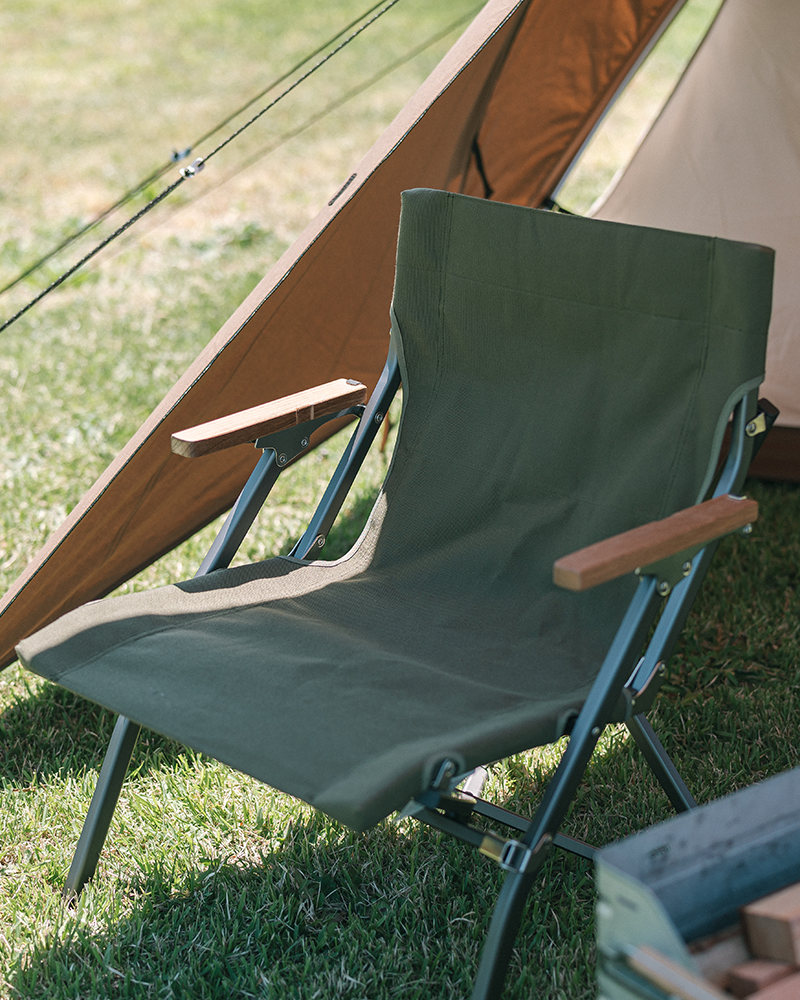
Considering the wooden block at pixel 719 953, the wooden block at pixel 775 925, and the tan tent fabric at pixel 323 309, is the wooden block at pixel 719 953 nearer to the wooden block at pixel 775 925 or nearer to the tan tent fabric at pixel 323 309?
the wooden block at pixel 775 925

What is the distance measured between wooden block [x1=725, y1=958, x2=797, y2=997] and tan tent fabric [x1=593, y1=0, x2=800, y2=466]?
6.76 feet

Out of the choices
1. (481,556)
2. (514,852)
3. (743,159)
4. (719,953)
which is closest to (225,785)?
(481,556)

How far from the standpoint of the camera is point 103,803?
188cm

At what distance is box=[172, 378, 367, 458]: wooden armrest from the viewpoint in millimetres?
1925

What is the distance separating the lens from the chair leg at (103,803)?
187 cm

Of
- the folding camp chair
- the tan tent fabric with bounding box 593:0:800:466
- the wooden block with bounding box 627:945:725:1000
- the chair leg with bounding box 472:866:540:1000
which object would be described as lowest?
the chair leg with bounding box 472:866:540:1000

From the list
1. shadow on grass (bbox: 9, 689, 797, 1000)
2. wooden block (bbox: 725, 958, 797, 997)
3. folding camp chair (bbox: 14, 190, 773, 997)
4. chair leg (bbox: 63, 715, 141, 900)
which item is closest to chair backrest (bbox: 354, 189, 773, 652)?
folding camp chair (bbox: 14, 190, 773, 997)

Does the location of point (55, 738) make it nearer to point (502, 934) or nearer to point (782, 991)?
point (502, 934)

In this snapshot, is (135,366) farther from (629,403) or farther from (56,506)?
(629,403)

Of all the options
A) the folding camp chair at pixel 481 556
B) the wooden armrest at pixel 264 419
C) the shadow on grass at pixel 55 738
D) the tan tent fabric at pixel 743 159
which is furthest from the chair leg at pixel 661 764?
the tan tent fabric at pixel 743 159

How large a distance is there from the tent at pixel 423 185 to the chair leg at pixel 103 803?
45 cm

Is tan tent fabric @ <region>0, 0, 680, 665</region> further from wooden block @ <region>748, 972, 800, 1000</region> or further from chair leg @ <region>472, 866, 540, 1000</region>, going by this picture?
wooden block @ <region>748, 972, 800, 1000</region>

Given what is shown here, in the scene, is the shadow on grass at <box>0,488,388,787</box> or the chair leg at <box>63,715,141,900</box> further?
the shadow on grass at <box>0,488,388,787</box>

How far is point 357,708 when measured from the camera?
5.38ft
